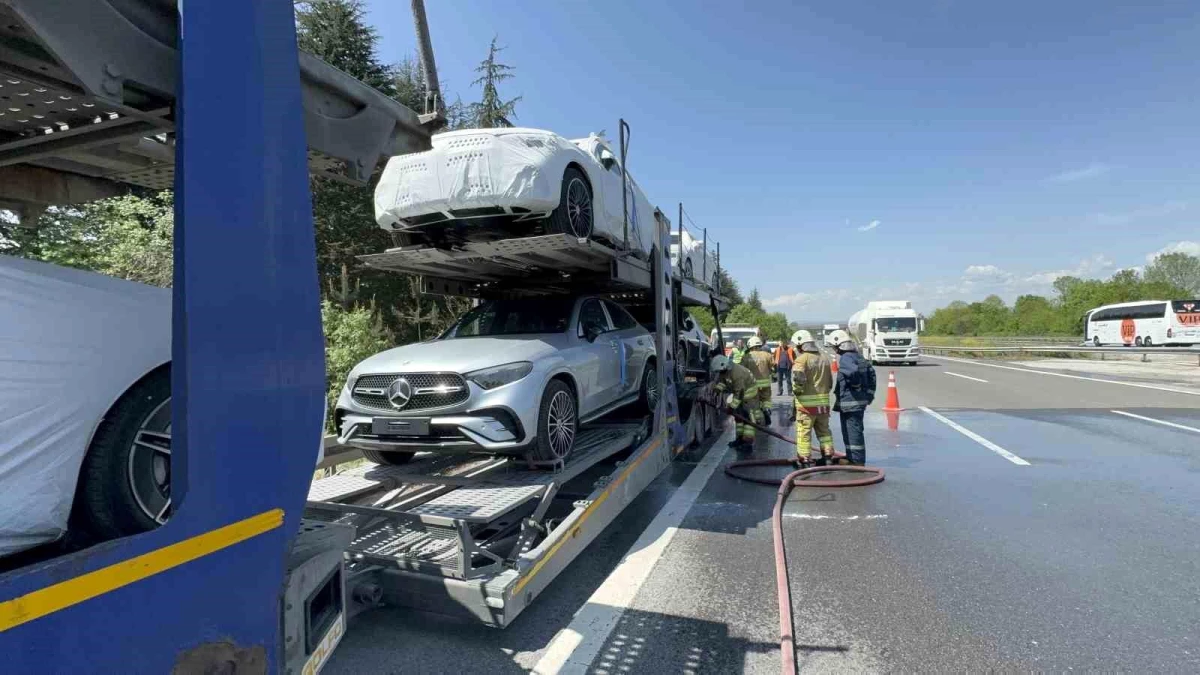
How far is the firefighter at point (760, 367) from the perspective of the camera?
9945 mm

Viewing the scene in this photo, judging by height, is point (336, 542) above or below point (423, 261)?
below

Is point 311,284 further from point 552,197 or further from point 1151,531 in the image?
point 1151,531

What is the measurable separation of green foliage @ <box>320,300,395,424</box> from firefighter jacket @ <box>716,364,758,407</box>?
6314 millimetres

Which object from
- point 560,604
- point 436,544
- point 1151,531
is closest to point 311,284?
point 436,544

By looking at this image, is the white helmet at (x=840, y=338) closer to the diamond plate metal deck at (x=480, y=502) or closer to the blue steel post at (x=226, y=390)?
the diamond plate metal deck at (x=480, y=502)

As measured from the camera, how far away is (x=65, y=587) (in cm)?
133

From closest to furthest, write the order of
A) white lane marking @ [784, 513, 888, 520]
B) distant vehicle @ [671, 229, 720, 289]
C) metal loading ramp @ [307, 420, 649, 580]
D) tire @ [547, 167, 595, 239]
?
metal loading ramp @ [307, 420, 649, 580]
tire @ [547, 167, 595, 239]
white lane marking @ [784, 513, 888, 520]
distant vehicle @ [671, 229, 720, 289]

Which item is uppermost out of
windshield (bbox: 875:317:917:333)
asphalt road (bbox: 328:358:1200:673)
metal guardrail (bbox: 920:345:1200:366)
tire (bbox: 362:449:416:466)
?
windshield (bbox: 875:317:917:333)

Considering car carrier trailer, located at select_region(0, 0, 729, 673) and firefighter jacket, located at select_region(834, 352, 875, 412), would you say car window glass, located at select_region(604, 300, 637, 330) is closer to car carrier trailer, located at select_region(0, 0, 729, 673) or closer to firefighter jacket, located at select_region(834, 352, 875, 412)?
firefighter jacket, located at select_region(834, 352, 875, 412)

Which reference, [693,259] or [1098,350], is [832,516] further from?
[1098,350]

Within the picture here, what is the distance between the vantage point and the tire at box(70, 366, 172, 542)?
1712 millimetres

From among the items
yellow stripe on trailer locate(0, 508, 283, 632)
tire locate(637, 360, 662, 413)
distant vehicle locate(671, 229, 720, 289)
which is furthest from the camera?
distant vehicle locate(671, 229, 720, 289)

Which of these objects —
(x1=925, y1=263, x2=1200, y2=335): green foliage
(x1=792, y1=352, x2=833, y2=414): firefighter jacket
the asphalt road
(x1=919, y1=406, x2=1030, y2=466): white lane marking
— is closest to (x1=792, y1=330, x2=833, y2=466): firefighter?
(x1=792, y1=352, x2=833, y2=414): firefighter jacket

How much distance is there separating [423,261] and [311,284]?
2.97 metres
